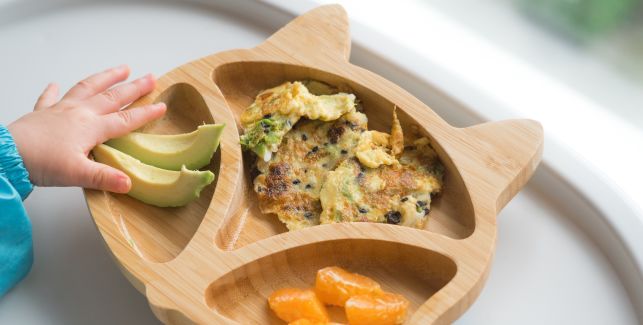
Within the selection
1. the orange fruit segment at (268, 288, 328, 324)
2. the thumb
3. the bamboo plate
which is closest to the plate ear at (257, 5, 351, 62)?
the bamboo plate

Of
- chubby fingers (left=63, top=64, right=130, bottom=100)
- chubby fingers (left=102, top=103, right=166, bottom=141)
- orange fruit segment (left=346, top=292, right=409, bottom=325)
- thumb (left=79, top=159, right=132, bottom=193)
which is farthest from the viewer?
chubby fingers (left=63, top=64, right=130, bottom=100)

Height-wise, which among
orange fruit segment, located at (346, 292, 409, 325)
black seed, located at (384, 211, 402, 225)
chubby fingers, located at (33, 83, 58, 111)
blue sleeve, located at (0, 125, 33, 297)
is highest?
black seed, located at (384, 211, 402, 225)

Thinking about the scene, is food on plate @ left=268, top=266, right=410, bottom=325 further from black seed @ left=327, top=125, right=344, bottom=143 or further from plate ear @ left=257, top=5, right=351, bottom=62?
plate ear @ left=257, top=5, right=351, bottom=62

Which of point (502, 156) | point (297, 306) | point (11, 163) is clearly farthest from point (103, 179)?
point (502, 156)

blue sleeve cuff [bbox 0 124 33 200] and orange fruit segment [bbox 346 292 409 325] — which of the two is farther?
blue sleeve cuff [bbox 0 124 33 200]

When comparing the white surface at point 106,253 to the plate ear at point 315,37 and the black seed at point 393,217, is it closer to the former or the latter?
the plate ear at point 315,37

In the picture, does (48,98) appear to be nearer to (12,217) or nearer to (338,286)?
(12,217)

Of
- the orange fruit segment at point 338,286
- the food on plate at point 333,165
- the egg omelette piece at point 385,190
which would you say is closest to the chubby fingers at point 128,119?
the food on plate at point 333,165

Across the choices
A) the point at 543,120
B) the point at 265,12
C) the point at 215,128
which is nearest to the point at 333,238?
the point at 215,128

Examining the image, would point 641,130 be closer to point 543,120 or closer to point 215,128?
point 543,120
